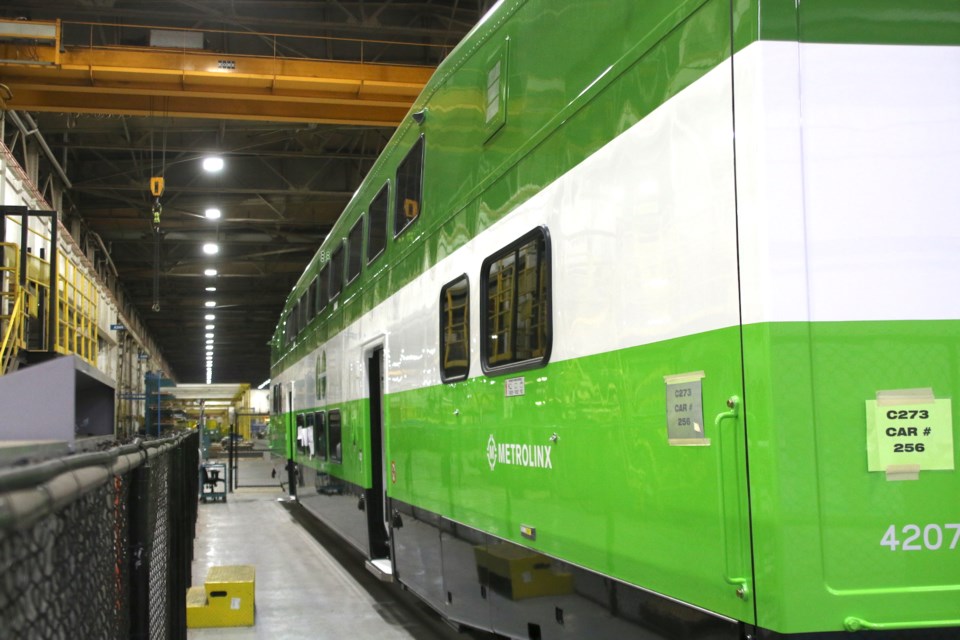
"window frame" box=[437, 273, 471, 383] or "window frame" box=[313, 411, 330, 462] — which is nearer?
→ "window frame" box=[437, 273, 471, 383]

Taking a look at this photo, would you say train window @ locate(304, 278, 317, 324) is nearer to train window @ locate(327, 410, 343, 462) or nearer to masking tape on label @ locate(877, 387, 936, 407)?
train window @ locate(327, 410, 343, 462)

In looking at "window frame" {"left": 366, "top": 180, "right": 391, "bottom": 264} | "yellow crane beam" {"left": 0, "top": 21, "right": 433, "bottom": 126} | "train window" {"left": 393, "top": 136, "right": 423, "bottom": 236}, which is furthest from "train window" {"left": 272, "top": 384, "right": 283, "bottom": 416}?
"train window" {"left": 393, "top": 136, "right": 423, "bottom": 236}

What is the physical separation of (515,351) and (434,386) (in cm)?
151

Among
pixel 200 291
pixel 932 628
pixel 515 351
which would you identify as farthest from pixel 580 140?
pixel 200 291

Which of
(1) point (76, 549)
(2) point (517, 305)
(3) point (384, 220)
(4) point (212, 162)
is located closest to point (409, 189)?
(3) point (384, 220)

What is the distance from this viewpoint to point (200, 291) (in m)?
37.4

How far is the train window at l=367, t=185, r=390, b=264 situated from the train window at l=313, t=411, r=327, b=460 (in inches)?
128

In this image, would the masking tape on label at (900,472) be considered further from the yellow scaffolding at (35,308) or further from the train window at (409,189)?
the yellow scaffolding at (35,308)

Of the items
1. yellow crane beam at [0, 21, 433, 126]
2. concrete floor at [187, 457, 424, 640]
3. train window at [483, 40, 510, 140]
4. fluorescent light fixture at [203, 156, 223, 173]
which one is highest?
yellow crane beam at [0, 21, 433, 126]

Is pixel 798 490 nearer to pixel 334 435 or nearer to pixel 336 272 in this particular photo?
pixel 334 435

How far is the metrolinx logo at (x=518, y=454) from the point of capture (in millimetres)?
4254

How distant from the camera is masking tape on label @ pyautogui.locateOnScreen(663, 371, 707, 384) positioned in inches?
119

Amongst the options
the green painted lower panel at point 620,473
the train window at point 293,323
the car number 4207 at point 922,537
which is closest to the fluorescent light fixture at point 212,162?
the train window at point 293,323

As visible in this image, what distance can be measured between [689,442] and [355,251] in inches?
276
